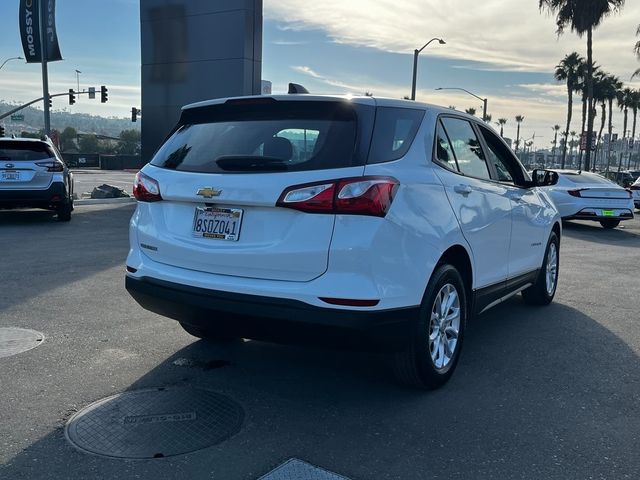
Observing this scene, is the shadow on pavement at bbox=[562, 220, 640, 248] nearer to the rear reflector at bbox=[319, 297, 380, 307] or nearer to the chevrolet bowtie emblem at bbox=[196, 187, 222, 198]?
the rear reflector at bbox=[319, 297, 380, 307]

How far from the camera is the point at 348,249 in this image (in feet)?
10.8

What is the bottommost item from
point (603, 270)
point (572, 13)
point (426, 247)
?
point (603, 270)

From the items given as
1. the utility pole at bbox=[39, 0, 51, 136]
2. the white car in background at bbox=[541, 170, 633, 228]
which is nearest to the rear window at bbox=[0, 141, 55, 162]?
the white car in background at bbox=[541, 170, 633, 228]

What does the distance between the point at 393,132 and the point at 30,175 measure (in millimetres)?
9522

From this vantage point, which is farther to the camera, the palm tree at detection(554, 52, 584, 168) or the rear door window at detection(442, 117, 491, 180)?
the palm tree at detection(554, 52, 584, 168)

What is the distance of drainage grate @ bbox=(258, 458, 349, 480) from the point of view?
2.90m

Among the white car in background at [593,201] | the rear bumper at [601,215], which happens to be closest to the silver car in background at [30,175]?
the white car in background at [593,201]

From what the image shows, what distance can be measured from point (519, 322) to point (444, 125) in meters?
2.44

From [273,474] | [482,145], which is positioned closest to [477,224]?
[482,145]

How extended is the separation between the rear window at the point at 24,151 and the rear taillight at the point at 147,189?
8344 mm

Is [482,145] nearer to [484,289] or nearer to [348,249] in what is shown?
[484,289]

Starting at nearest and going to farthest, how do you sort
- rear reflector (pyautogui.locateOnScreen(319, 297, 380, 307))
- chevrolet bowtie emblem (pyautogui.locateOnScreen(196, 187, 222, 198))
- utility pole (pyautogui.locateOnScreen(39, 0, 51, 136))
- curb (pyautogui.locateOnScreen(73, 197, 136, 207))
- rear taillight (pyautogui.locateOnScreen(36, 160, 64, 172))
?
rear reflector (pyautogui.locateOnScreen(319, 297, 380, 307)) → chevrolet bowtie emblem (pyautogui.locateOnScreen(196, 187, 222, 198)) → rear taillight (pyautogui.locateOnScreen(36, 160, 64, 172)) → curb (pyautogui.locateOnScreen(73, 197, 136, 207)) → utility pole (pyautogui.locateOnScreen(39, 0, 51, 136))

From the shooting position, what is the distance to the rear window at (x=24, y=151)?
1123cm

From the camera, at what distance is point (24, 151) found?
11398mm
